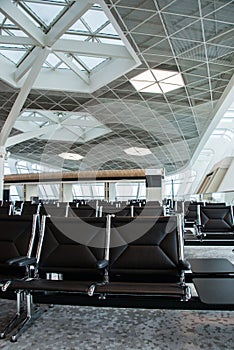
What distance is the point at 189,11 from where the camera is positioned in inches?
329

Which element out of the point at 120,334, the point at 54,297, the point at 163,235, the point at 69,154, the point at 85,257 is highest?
the point at 69,154

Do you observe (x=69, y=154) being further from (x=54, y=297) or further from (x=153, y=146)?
(x=54, y=297)

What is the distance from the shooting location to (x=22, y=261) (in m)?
2.97

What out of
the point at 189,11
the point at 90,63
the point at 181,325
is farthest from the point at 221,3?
the point at 181,325

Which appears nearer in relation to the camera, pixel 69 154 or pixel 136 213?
pixel 136 213

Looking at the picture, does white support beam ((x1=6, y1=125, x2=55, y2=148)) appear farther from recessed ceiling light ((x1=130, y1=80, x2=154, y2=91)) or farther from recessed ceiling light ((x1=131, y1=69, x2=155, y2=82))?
recessed ceiling light ((x1=131, y1=69, x2=155, y2=82))

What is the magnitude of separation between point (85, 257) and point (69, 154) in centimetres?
2739

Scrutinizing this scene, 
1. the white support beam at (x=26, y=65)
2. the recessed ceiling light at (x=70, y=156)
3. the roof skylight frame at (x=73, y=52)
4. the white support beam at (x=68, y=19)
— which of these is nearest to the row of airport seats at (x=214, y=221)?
the roof skylight frame at (x=73, y=52)

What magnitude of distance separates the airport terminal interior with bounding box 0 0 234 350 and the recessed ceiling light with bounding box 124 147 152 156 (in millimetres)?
434

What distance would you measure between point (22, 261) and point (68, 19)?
8.19 meters

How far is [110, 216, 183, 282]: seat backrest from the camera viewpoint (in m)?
3.08

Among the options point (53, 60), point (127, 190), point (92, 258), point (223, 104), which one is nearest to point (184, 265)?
point (92, 258)

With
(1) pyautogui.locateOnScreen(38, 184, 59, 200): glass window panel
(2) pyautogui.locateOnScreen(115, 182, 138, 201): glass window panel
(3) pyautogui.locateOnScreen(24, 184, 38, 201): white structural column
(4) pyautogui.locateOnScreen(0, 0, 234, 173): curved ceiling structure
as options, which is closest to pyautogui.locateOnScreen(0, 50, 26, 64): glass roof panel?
(4) pyautogui.locateOnScreen(0, 0, 234, 173): curved ceiling structure

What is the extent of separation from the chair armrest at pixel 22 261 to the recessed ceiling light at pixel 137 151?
25.4 metres
